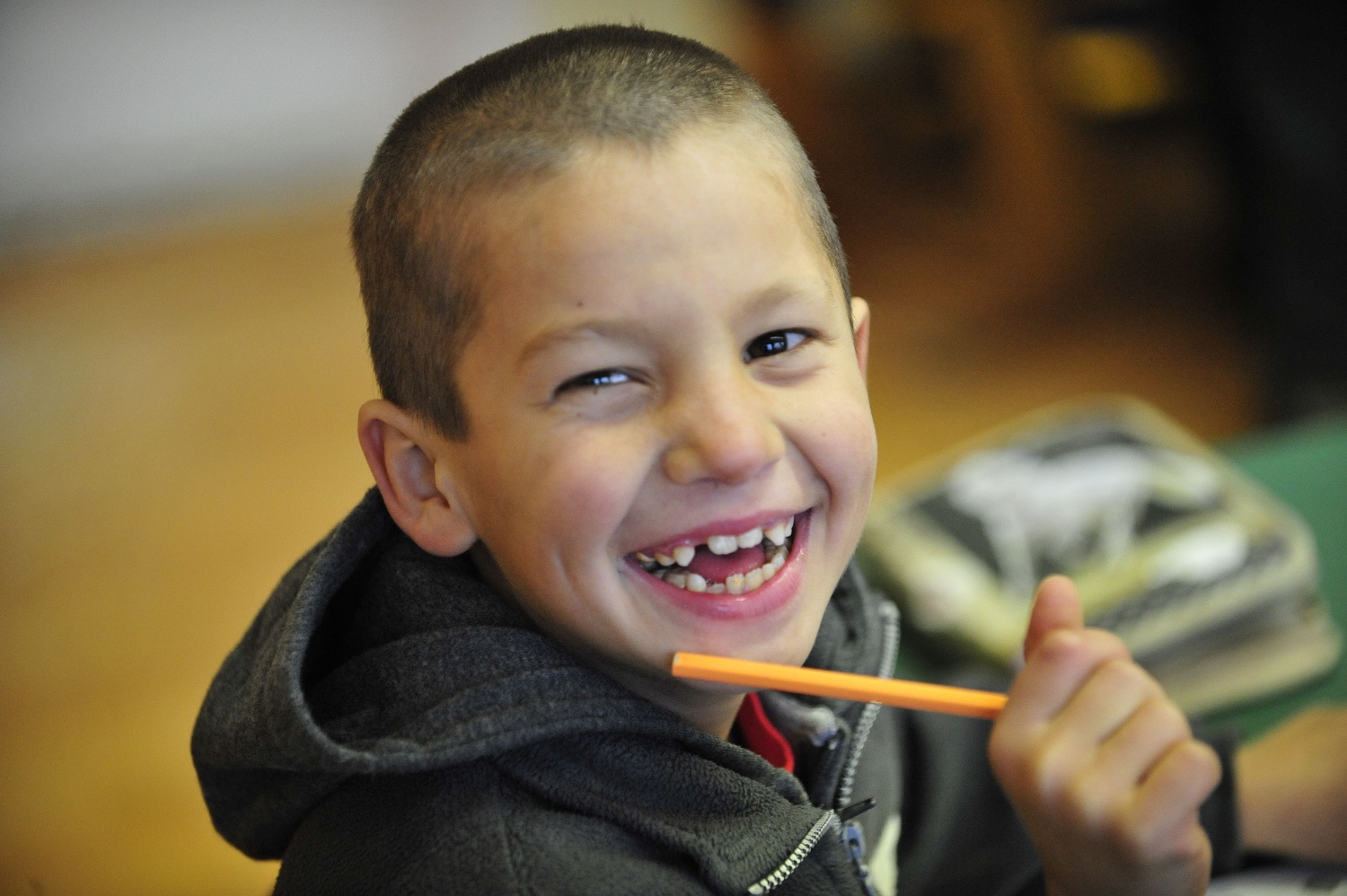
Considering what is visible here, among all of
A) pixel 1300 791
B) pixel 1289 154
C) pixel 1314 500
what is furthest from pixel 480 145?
pixel 1289 154

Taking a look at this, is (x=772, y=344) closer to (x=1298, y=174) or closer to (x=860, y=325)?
(x=860, y=325)

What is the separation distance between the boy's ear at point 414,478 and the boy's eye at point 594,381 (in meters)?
0.10

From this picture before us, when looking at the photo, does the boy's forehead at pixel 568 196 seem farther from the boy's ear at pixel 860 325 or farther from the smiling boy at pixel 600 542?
the boy's ear at pixel 860 325

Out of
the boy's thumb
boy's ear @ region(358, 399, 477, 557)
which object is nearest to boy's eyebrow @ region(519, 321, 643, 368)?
boy's ear @ region(358, 399, 477, 557)

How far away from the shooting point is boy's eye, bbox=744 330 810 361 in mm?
610

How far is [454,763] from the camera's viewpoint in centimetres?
59

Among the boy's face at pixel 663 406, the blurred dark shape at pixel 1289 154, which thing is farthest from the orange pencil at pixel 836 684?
the blurred dark shape at pixel 1289 154

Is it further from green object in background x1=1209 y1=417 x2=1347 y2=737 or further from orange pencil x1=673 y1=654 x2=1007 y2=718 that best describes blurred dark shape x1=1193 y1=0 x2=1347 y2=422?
orange pencil x1=673 y1=654 x2=1007 y2=718

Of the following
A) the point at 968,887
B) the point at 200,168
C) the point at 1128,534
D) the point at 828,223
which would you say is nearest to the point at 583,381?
the point at 828,223

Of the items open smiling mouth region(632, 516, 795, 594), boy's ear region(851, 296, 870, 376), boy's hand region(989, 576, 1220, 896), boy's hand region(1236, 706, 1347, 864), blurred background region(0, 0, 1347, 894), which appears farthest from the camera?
blurred background region(0, 0, 1347, 894)

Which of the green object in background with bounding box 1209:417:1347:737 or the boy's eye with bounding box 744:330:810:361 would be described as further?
the green object in background with bounding box 1209:417:1347:737

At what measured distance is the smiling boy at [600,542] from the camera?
1.85 ft

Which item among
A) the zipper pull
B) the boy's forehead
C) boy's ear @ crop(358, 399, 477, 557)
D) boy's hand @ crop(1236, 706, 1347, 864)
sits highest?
the boy's forehead

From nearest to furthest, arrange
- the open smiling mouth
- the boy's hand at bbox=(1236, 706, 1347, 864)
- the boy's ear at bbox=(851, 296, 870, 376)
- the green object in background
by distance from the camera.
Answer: the open smiling mouth → the boy's ear at bbox=(851, 296, 870, 376) → the boy's hand at bbox=(1236, 706, 1347, 864) → the green object in background
